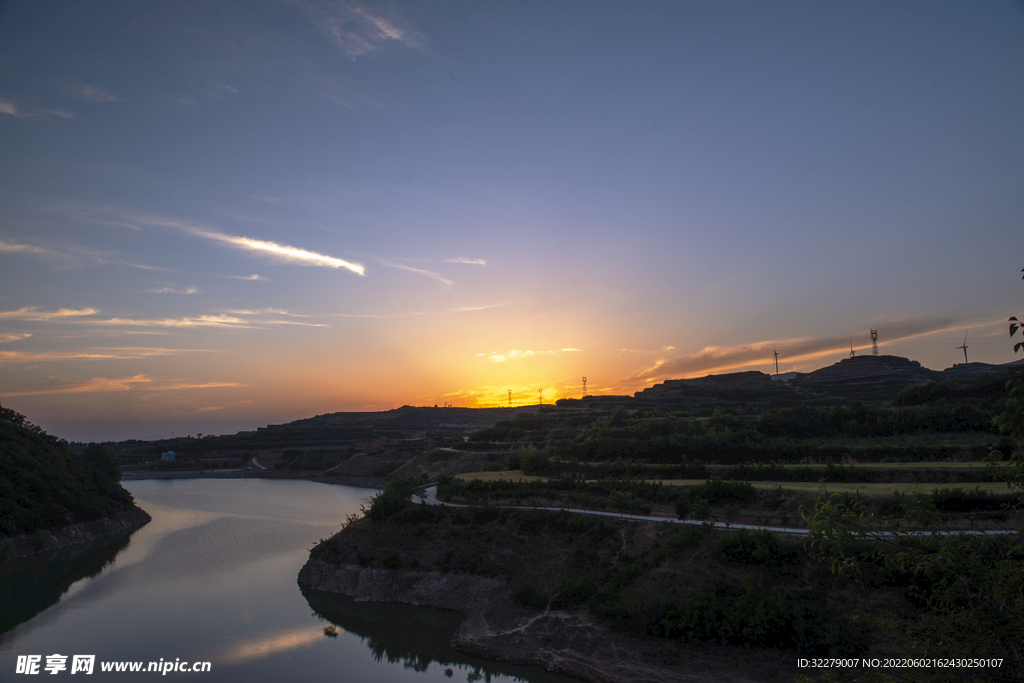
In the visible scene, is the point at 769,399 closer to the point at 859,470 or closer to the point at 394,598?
the point at 859,470

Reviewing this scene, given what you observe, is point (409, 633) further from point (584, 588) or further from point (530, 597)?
point (584, 588)

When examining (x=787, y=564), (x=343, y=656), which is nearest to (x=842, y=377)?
(x=787, y=564)

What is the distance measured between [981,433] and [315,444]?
15293 centimetres

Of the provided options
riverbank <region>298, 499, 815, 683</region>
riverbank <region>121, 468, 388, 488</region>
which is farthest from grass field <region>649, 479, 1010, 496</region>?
riverbank <region>121, 468, 388, 488</region>

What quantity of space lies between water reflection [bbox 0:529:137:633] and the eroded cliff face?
17.4 metres

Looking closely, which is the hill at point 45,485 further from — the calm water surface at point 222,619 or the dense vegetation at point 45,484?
the calm water surface at point 222,619

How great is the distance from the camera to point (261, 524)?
62.7m

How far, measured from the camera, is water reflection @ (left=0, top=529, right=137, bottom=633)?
35.0 meters

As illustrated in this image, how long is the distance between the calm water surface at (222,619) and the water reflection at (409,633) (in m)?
0.06

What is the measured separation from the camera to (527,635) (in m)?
27.7

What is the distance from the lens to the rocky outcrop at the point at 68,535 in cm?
4617

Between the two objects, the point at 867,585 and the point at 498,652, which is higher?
the point at 867,585

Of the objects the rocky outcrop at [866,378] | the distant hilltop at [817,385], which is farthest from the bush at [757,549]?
the rocky outcrop at [866,378]

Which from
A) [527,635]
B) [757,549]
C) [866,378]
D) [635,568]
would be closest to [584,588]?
[635,568]
